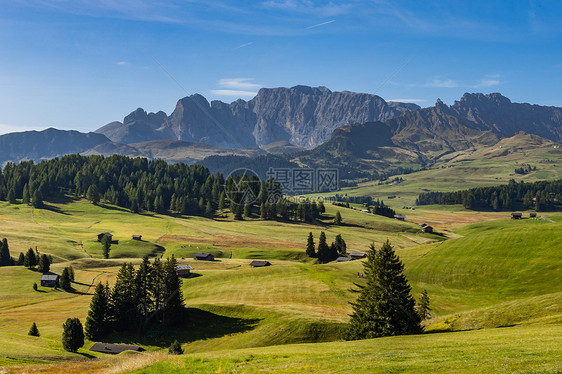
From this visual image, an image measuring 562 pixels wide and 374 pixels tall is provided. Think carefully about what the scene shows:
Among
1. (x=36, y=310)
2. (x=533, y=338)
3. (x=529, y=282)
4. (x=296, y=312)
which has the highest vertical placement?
(x=533, y=338)

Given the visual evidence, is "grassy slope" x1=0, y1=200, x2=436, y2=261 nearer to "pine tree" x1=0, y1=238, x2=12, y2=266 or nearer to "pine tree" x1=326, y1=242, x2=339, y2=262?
"pine tree" x1=0, y1=238, x2=12, y2=266

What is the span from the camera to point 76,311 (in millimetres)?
79500

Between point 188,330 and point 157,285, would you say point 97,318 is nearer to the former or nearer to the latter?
point 157,285

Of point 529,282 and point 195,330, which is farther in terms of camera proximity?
point 529,282

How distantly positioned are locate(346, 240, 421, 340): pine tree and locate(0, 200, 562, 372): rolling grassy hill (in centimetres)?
483

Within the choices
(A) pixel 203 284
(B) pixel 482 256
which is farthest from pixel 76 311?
(B) pixel 482 256

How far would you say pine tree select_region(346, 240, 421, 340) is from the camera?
45438mm

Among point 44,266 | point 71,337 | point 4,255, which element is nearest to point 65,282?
point 44,266

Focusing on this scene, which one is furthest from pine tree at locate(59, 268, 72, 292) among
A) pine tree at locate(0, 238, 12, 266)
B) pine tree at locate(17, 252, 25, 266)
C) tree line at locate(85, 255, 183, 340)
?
tree line at locate(85, 255, 183, 340)

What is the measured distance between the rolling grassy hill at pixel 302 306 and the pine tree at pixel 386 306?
4.83m

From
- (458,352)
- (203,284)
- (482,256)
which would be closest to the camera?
(458,352)

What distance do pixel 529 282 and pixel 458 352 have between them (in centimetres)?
5425

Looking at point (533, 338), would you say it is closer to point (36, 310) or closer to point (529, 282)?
point (529, 282)

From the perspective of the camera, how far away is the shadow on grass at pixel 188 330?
6272cm
